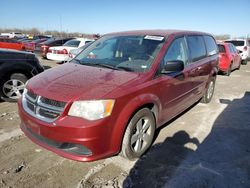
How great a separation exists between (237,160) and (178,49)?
2.01 m

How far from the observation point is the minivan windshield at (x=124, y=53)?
3744 mm

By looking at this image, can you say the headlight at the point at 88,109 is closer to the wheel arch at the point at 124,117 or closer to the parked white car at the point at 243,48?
the wheel arch at the point at 124,117

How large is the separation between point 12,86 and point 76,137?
3.79 m

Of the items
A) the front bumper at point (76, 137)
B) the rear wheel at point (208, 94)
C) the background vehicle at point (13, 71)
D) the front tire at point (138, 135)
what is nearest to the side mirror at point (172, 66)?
the front tire at point (138, 135)

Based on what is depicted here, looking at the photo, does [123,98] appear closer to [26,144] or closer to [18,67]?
[26,144]

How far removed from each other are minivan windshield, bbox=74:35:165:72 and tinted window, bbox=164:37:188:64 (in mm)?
190

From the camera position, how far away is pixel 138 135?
138 inches

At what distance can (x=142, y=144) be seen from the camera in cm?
367

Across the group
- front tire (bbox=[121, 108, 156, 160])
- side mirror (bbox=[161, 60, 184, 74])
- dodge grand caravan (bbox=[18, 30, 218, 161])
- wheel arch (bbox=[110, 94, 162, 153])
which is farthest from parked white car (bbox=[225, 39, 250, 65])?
wheel arch (bbox=[110, 94, 162, 153])

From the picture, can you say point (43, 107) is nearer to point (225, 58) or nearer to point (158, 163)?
point (158, 163)

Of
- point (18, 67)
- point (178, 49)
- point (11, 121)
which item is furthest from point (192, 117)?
point (18, 67)

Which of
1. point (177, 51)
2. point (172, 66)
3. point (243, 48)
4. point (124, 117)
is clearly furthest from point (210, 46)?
point (243, 48)

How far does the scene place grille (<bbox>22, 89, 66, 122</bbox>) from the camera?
294 centimetres

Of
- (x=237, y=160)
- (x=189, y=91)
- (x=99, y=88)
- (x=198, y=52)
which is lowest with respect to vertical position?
(x=237, y=160)
